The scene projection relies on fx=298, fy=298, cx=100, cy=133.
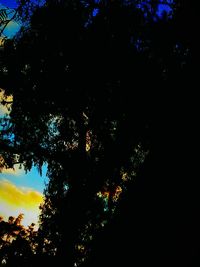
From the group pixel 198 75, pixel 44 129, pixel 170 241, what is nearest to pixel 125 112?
pixel 44 129

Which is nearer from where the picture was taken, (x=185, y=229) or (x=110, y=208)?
(x=185, y=229)

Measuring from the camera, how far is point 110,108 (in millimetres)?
11938

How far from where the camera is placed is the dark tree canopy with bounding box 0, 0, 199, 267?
274cm

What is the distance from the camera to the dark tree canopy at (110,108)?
8.98 feet

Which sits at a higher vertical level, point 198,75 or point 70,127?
point 70,127

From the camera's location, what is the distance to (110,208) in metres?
20.0

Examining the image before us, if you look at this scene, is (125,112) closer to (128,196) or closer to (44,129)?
(44,129)

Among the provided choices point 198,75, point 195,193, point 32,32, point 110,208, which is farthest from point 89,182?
point 195,193

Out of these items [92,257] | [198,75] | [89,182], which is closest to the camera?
[92,257]

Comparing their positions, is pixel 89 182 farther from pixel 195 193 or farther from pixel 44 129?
pixel 195 193

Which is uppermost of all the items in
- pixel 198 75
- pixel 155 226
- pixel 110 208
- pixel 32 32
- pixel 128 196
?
pixel 32 32

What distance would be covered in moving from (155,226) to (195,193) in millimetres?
427

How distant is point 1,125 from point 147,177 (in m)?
15.0

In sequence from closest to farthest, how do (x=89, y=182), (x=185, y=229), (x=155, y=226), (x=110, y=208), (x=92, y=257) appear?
(x=185, y=229) < (x=155, y=226) < (x=92, y=257) < (x=89, y=182) < (x=110, y=208)
